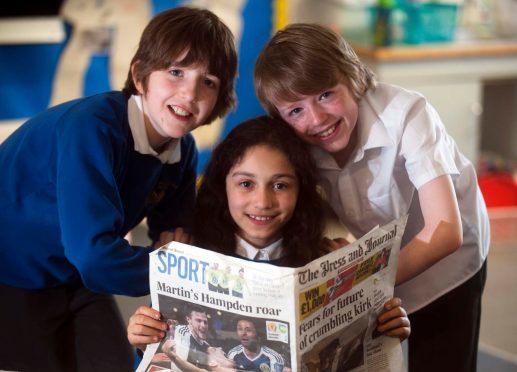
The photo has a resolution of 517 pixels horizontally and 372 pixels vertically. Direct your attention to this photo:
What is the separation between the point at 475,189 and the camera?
1405mm

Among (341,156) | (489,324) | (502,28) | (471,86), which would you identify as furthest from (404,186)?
(502,28)

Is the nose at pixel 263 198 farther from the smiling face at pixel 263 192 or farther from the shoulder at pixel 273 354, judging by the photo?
the shoulder at pixel 273 354

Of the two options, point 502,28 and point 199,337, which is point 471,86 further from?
point 199,337

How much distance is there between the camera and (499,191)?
338 cm

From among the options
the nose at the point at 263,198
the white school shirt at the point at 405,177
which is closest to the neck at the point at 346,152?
the white school shirt at the point at 405,177

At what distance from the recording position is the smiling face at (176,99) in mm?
1336

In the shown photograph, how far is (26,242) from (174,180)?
1.04 ft

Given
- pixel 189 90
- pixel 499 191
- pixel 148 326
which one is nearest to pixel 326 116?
pixel 189 90

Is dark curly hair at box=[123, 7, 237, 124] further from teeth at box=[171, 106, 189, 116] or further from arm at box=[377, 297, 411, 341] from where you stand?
arm at box=[377, 297, 411, 341]

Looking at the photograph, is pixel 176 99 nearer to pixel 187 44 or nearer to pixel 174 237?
pixel 187 44

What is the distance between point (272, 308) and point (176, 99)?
0.47m

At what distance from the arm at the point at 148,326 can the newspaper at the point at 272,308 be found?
1 cm

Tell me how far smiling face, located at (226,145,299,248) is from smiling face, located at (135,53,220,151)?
0.12 metres

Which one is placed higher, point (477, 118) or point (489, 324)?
point (477, 118)
